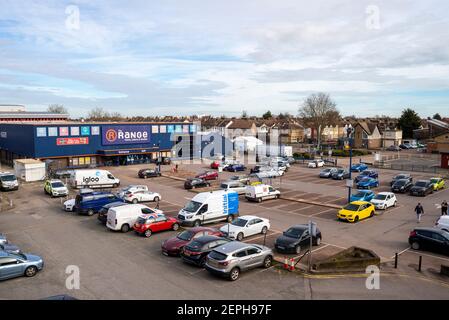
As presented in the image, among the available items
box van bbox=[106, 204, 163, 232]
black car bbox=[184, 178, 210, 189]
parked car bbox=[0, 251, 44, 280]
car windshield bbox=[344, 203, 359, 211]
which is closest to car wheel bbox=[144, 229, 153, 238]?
box van bbox=[106, 204, 163, 232]

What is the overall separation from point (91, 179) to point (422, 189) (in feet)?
102

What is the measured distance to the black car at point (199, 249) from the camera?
1684 cm

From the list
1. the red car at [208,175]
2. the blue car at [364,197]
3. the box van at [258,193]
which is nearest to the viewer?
the blue car at [364,197]

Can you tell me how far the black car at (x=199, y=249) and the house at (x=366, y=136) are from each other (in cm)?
8060

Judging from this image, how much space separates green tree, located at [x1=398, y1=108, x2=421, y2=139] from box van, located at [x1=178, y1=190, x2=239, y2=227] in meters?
90.1

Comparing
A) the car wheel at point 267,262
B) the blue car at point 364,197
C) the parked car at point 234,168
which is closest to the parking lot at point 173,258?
the car wheel at point 267,262

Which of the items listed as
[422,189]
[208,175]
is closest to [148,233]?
[208,175]

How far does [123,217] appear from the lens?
2300 cm

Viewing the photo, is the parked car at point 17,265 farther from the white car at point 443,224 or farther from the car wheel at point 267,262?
the white car at point 443,224

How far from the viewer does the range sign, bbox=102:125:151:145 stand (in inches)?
2147

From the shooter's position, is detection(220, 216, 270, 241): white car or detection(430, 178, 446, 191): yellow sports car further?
detection(430, 178, 446, 191): yellow sports car

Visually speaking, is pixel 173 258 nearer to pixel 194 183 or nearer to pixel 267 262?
pixel 267 262

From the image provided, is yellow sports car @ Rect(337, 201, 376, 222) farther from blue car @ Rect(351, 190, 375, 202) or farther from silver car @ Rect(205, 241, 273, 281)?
silver car @ Rect(205, 241, 273, 281)
